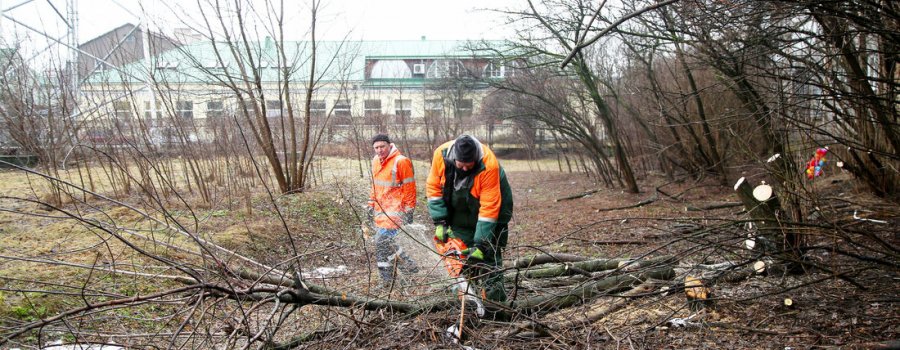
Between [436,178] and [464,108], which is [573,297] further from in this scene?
[464,108]

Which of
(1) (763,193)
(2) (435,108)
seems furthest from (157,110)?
(2) (435,108)

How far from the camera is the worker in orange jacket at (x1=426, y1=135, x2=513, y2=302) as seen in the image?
4445 mm

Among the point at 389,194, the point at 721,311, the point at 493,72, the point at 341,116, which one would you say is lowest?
the point at 721,311

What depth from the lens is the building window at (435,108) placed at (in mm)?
21258

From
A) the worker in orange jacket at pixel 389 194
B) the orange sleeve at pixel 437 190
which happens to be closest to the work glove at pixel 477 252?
the orange sleeve at pixel 437 190

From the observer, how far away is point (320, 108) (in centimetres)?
1463

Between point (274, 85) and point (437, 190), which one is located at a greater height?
point (274, 85)

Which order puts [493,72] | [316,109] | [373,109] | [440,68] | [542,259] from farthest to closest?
[440,68] → [373,109] → [493,72] → [316,109] → [542,259]

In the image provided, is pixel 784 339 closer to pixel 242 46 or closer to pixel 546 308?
pixel 546 308

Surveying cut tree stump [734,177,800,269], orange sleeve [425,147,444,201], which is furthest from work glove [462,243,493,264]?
cut tree stump [734,177,800,269]

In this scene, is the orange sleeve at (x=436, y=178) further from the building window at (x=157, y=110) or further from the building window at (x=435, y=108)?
the building window at (x=435, y=108)

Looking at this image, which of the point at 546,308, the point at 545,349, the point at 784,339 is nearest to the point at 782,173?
the point at 784,339

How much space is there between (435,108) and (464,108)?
253 cm

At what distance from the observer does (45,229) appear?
7066 mm
